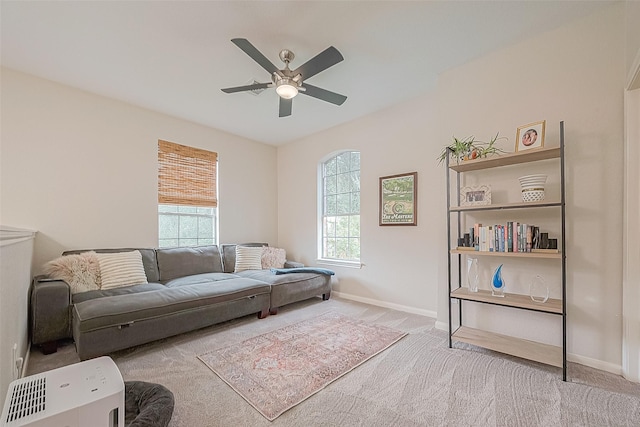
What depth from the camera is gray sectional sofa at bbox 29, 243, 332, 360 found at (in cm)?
219

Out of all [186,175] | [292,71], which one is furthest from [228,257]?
[292,71]

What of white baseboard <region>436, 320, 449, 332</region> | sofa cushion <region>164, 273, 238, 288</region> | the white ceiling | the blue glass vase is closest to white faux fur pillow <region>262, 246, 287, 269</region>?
sofa cushion <region>164, 273, 238, 288</region>

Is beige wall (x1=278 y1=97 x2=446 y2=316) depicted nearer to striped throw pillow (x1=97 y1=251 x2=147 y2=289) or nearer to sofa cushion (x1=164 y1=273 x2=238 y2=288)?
sofa cushion (x1=164 y1=273 x2=238 y2=288)

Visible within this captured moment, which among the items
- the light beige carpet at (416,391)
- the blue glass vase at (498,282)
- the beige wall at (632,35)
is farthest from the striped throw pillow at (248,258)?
the beige wall at (632,35)

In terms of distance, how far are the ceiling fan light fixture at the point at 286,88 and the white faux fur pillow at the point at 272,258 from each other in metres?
2.61

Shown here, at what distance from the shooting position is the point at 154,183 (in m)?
3.75

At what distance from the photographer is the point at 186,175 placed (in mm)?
4082

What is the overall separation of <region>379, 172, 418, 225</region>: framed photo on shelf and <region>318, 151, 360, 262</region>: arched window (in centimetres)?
52

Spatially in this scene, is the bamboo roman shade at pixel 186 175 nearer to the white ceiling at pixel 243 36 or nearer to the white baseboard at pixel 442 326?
the white ceiling at pixel 243 36

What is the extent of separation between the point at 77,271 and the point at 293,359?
7.56ft

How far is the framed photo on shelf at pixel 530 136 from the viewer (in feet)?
7.16

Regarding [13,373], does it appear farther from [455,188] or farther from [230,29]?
[455,188]

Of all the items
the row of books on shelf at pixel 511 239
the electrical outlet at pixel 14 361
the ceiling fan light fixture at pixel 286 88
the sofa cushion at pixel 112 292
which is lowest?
the electrical outlet at pixel 14 361

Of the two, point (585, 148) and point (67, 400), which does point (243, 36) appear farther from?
point (585, 148)
